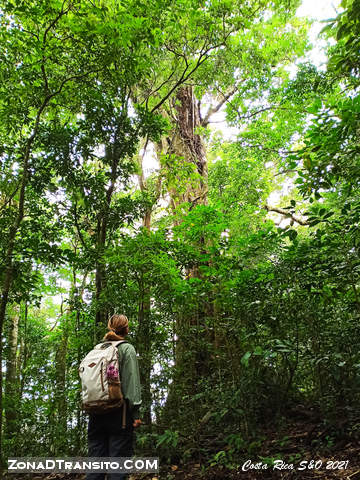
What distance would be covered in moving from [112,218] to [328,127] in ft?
12.2

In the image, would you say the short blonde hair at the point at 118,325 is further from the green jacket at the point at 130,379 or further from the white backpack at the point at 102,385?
the white backpack at the point at 102,385

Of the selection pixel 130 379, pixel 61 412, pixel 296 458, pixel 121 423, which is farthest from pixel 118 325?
pixel 61 412

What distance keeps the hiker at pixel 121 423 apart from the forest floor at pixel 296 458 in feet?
3.51

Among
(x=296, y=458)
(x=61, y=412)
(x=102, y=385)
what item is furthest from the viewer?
(x=61, y=412)

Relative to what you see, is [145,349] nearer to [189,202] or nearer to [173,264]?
[173,264]

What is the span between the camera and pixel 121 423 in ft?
9.50

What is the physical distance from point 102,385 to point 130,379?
0.27 meters

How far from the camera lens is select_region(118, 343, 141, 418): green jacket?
290 cm

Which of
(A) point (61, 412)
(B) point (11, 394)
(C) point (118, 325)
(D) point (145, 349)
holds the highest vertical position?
(C) point (118, 325)

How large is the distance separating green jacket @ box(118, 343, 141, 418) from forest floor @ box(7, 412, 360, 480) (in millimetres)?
1242

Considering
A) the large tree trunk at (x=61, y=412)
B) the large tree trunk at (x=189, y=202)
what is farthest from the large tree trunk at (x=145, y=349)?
the large tree trunk at (x=61, y=412)

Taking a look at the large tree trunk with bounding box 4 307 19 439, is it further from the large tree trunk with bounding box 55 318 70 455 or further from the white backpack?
the white backpack

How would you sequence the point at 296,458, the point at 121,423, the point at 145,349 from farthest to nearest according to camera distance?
1. the point at 145,349
2. the point at 296,458
3. the point at 121,423

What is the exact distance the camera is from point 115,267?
4203mm
